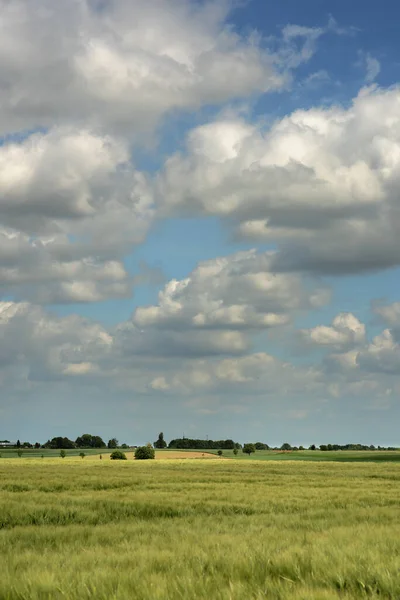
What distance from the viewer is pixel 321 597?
18.4 feet

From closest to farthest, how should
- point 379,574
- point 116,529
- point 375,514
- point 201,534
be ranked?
point 379,574, point 201,534, point 116,529, point 375,514

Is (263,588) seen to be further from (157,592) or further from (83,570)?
(83,570)

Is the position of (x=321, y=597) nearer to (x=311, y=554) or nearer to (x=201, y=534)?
(x=311, y=554)

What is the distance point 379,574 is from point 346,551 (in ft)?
4.60

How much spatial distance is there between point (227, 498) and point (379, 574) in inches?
705

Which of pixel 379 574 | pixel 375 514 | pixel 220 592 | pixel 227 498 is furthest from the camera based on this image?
pixel 227 498

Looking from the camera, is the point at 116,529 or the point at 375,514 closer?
the point at 116,529

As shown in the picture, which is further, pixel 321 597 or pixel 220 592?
pixel 220 592

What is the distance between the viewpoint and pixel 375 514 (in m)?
16.2

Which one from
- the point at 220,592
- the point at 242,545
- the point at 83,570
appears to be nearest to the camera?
the point at 220,592

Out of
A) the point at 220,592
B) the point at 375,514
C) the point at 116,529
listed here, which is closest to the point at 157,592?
the point at 220,592

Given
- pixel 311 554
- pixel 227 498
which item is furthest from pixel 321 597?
pixel 227 498

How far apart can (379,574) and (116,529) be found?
8333 millimetres

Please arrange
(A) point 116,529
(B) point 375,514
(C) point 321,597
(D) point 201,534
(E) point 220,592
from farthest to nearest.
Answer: (B) point 375,514
(A) point 116,529
(D) point 201,534
(E) point 220,592
(C) point 321,597
